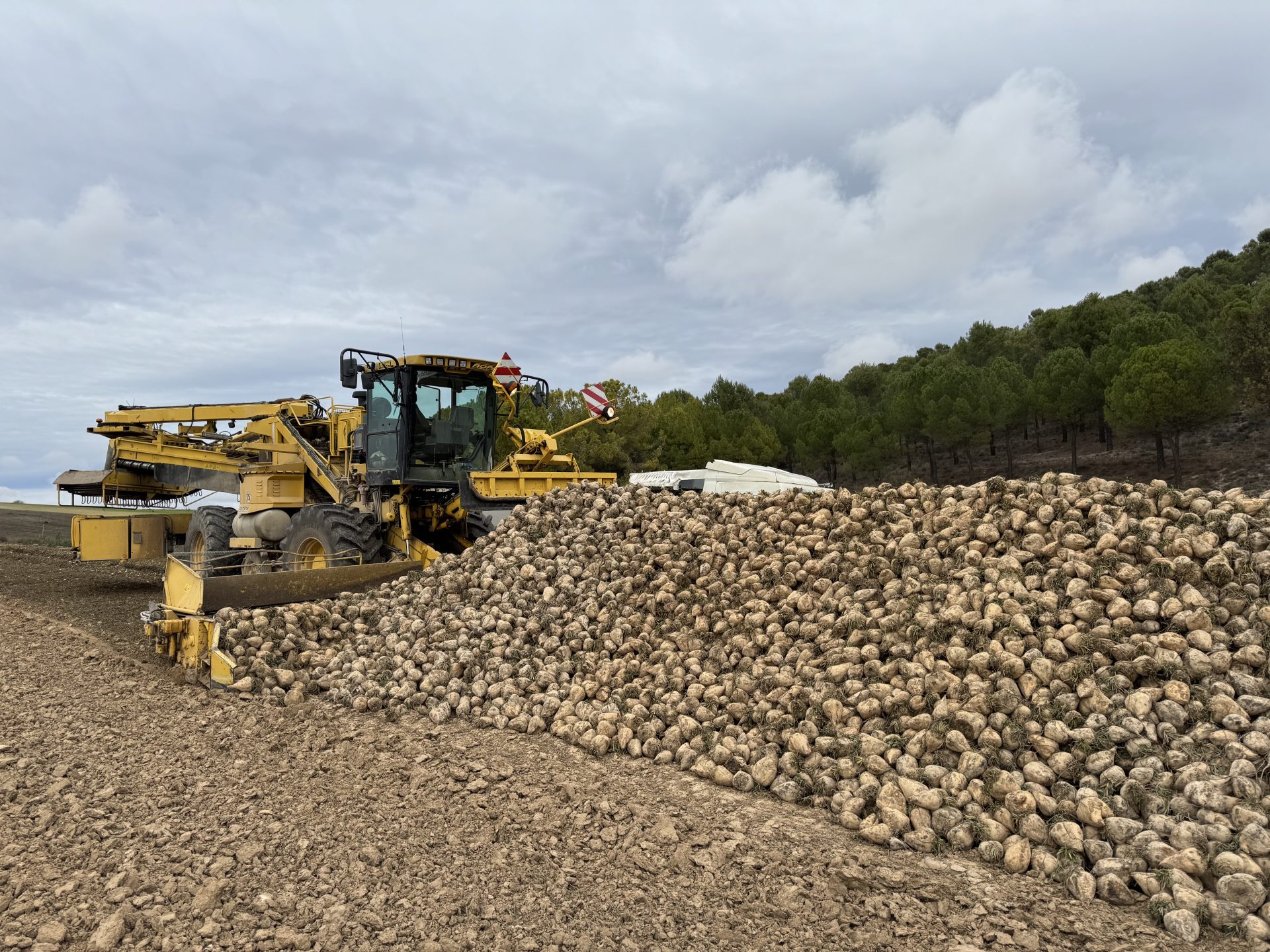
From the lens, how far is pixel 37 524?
2839 cm

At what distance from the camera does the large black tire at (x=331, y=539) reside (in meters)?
8.34

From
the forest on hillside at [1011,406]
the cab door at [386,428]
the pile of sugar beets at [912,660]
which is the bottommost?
the pile of sugar beets at [912,660]

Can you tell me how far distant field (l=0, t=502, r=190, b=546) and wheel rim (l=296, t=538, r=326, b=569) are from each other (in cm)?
858

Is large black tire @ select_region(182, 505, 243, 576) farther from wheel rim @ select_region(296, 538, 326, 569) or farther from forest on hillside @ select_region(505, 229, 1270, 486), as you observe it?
forest on hillside @ select_region(505, 229, 1270, 486)

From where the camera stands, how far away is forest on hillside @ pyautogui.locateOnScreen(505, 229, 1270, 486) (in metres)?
24.4

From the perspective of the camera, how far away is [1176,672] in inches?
163

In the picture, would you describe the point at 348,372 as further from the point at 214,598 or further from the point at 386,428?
the point at 214,598

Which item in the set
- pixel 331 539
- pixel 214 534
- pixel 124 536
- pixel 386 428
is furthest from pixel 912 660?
pixel 124 536

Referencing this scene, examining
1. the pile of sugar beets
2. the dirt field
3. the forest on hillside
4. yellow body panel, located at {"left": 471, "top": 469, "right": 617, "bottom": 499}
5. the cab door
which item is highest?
the forest on hillside

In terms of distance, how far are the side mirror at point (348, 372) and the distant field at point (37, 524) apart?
9241mm

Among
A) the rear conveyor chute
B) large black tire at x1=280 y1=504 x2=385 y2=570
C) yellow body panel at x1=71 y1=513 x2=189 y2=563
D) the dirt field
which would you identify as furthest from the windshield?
yellow body panel at x1=71 y1=513 x2=189 y2=563

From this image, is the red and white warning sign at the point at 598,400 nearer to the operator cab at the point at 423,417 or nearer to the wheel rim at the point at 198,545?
the operator cab at the point at 423,417

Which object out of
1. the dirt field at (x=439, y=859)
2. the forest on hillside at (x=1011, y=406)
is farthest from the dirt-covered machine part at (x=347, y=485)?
the forest on hillside at (x=1011, y=406)

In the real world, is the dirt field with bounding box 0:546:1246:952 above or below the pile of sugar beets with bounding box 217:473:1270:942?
below
